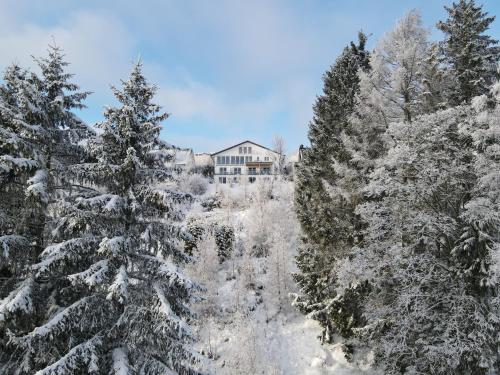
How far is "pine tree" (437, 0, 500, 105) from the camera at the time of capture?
18109 mm

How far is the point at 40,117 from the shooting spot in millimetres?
12609

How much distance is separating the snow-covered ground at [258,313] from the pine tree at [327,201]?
200 centimetres

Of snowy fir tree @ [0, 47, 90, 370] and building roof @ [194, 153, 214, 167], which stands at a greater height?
building roof @ [194, 153, 214, 167]

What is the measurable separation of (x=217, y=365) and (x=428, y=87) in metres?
19.7

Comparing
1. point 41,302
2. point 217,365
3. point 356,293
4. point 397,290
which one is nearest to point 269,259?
point 217,365

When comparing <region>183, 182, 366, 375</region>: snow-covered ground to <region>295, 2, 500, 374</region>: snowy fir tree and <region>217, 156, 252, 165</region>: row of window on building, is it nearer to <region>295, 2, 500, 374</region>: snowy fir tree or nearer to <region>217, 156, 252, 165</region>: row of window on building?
<region>295, 2, 500, 374</region>: snowy fir tree

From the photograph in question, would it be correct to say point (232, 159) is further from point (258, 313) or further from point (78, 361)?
point (78, 361)

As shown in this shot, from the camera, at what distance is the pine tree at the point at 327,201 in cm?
2123

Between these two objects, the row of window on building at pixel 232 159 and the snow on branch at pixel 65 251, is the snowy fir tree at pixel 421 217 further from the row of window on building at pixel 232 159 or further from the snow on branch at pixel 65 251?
the row of window on building at pixel 232 159

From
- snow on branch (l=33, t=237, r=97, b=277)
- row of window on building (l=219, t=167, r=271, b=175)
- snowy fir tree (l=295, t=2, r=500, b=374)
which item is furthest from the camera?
row of window on building (l=219, t=167, r=271, b=175)

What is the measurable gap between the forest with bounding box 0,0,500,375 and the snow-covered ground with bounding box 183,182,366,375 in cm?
22

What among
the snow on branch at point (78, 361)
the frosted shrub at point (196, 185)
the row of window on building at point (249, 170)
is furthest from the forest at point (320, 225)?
the row of window on building at point (249, 170)

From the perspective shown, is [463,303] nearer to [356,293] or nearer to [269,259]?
[356,293]

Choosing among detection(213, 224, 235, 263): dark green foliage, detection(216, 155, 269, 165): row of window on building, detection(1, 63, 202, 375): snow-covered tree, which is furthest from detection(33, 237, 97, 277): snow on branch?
detection(216, 155, 269, 165): row of window on building
